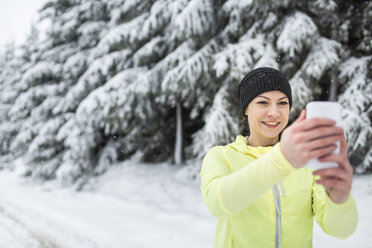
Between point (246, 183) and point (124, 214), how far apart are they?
5899mm

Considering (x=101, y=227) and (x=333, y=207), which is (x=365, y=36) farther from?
(x=101, y=227)

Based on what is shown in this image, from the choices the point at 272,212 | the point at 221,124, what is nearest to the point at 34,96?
the point at 221,124

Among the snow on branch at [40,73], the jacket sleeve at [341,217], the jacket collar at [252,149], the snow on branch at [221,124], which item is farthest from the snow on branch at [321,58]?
the snow on branch at [40,73]

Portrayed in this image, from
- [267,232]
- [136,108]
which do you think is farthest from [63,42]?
[267,232]

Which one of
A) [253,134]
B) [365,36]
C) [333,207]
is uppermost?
[365,36]

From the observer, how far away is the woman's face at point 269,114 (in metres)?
1.43

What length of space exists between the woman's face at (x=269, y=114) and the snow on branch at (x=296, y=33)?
393 cm

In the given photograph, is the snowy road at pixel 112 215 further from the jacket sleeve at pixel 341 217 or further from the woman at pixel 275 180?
the jacket sleeve at pixel 341 217

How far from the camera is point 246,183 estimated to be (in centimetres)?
84

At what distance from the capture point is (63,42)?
36.8 feet

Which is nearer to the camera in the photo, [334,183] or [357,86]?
[334,183]

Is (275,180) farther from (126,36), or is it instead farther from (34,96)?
(34,96)

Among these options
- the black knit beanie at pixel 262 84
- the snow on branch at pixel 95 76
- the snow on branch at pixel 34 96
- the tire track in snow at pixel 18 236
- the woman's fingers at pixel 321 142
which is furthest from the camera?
the snow on branch at pixel 34 96

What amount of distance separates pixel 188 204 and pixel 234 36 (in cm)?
460
